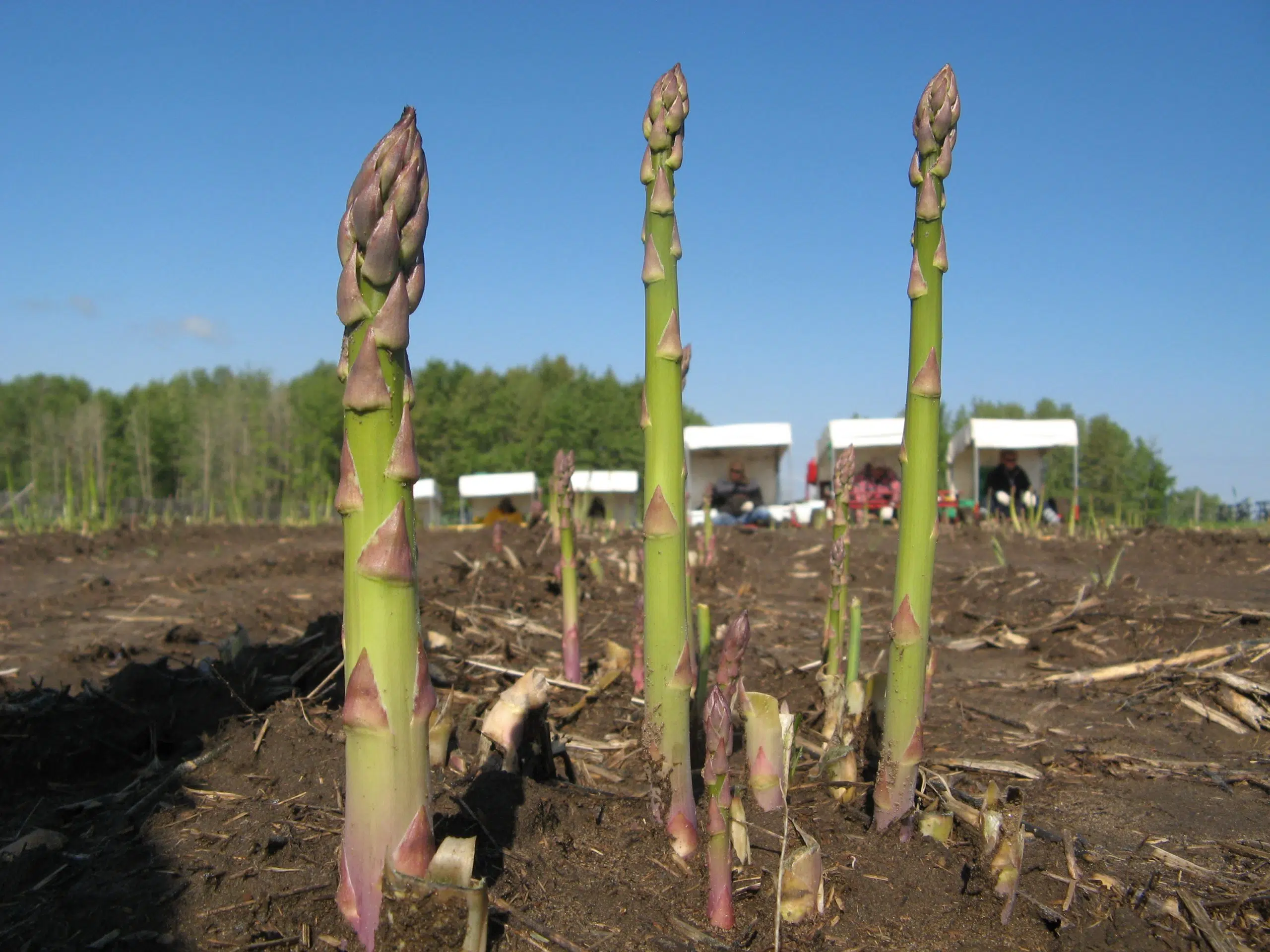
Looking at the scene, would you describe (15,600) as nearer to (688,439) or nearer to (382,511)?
(382,511)

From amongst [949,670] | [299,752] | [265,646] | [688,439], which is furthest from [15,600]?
[688,439]

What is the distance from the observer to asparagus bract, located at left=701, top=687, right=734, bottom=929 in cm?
197

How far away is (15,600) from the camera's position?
8.10 m

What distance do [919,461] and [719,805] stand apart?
1111 mm

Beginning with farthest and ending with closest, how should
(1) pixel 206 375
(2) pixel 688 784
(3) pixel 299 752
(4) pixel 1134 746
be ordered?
(1) pixel 206 375
(4) pixel 1134 746
(3) pixel 299 752
(2) pixel 688 784

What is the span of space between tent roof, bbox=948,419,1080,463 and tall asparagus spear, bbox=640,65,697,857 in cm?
2252

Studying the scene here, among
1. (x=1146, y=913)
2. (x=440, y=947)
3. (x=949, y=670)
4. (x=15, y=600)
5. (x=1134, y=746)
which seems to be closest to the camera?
(x=440, y=947)

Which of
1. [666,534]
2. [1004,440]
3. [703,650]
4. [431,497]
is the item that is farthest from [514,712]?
[431,497]

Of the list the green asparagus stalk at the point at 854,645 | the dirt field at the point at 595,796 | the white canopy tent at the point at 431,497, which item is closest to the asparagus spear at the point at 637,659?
the dirt field at the point at 595,796

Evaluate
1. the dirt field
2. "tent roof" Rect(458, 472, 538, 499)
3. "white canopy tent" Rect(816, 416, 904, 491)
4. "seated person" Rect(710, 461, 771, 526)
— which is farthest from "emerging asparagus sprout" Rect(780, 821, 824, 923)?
"tent roof" Rect(458, 472, 538, 499)

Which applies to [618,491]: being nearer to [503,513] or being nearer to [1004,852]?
[503,513]

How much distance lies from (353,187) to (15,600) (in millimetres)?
8368

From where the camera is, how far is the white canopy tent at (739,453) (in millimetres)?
25672

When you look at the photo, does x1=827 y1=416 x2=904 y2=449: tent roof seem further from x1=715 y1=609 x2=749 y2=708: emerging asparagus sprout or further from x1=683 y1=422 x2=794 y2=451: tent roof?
x1=715 y1=609 x2=749 y2=708: emerging asparagus sprout
